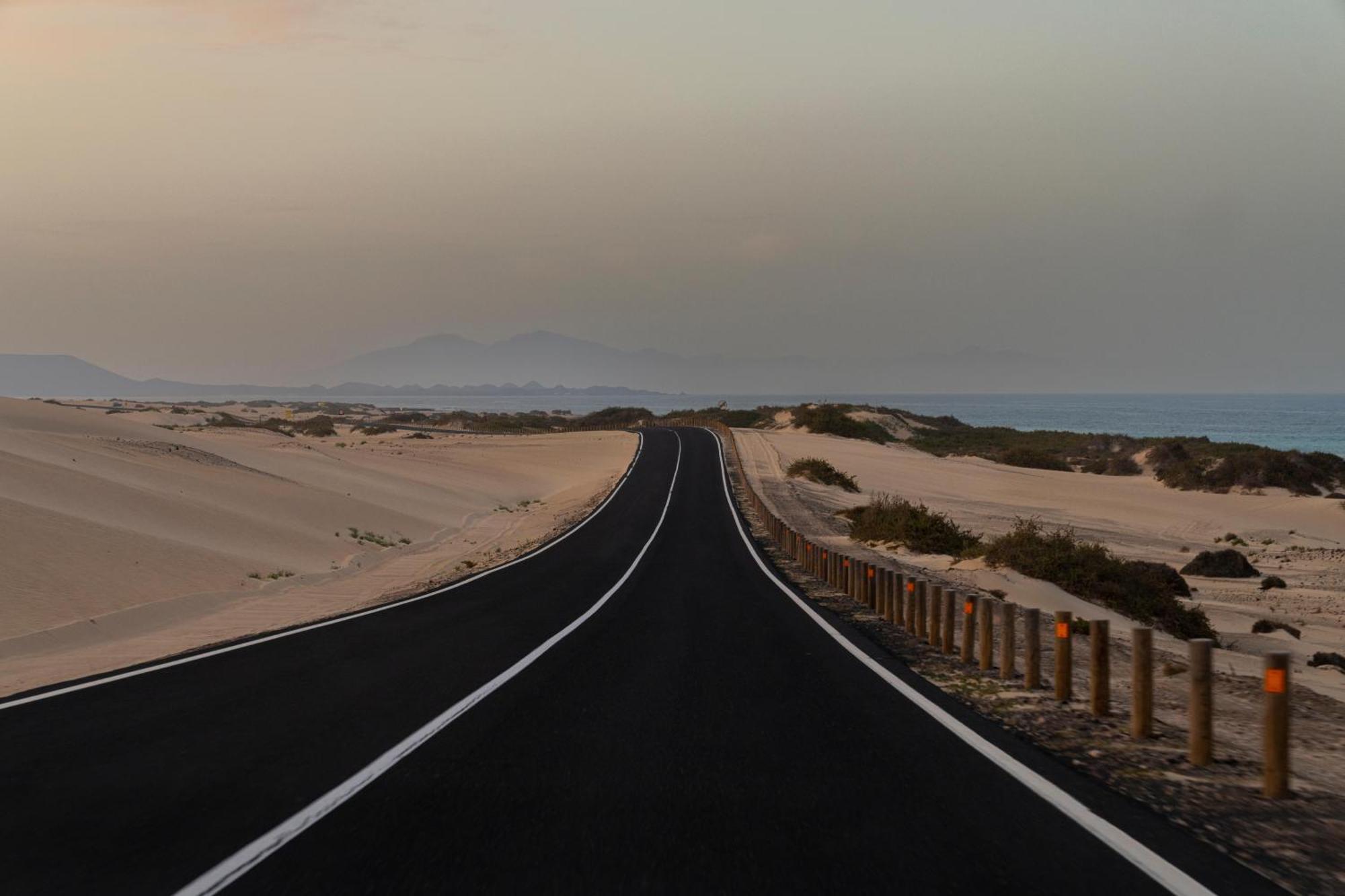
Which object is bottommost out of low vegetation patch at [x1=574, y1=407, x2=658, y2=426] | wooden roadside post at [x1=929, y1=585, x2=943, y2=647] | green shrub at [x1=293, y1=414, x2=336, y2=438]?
wooden roadside post at [x1=929, y1=585, x2=943, y2=647]

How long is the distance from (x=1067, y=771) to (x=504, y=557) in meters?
21.4

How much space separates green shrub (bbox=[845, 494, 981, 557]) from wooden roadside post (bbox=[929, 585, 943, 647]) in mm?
13252

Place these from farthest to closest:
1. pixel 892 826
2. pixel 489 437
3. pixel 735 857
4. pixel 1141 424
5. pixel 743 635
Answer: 1. pixel 1141 424
2. pixel 489 437
3. pixel 743 635
4. pixel 892 826
5. pixel 735 857

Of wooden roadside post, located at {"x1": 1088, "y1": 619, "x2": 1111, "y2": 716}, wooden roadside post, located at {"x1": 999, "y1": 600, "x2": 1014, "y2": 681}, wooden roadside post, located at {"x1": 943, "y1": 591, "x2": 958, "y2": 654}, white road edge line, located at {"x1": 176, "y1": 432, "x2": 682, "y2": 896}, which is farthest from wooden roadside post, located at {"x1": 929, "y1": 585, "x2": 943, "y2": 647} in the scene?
white road edge line, located at {"x1": 176, "y1": 432, "x2": 682, "y2": 896}

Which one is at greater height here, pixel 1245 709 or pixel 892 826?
pixel 892 826

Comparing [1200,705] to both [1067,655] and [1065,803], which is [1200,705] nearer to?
[1065,803]

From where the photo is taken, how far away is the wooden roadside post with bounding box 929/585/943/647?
42.4 feet

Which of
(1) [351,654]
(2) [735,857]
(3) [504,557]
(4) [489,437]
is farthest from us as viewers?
(4) [489,437]

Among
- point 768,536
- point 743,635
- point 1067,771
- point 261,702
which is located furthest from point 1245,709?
point 768,536

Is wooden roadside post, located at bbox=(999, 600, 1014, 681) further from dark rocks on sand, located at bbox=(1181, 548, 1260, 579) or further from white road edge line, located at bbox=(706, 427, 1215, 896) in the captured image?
dark rocks on sand, located at bbox=(1181, 548, 1260, 579)

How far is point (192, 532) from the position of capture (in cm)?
2625

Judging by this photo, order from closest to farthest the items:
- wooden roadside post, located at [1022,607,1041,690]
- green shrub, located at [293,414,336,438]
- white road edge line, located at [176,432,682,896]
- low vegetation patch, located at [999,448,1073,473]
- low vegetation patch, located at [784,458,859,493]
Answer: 1. white road edge line, located at [176,432,682,896]
2. wooden roadside post, located at [1022,607,1041,690]
3. low vegetation patch, located at [784,458,859,493]
4. low vegetation patch, located at [999,448,1073,473]
5. green shrub, located at [293,414,336,438]

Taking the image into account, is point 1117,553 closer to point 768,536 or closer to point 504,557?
point 768,536

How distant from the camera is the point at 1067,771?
702 centimetres
